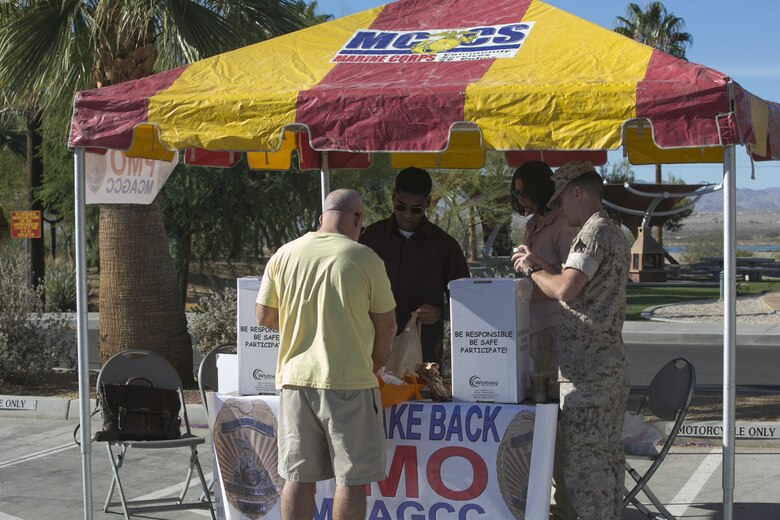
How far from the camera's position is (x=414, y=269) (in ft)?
18.5

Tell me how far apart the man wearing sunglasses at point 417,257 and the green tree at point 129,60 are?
4132 millimetres

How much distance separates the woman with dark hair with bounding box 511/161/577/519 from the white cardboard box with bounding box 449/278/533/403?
0.58m

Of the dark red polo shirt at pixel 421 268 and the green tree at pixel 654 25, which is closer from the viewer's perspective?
the dark red polo shirt at pixel 421 268

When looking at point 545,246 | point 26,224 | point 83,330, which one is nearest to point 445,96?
point 545,246

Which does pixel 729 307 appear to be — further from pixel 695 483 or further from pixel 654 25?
pixel 654 25

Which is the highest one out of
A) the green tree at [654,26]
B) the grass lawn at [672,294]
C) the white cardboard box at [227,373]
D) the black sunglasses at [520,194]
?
the green tree at [654,26]

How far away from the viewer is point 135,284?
10117 mm

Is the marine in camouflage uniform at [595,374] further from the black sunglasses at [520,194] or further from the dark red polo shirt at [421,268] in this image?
the dark red polo shirt at [421,268]

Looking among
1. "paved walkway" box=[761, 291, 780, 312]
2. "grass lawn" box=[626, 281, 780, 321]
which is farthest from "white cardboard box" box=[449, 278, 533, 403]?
"paved walkway" box=[761, 291, 780, 312]

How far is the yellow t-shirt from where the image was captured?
409 cm

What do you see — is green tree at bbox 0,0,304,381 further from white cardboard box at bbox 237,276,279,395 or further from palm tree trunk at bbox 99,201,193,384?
white cardboard box at bbox 237,276,279,395

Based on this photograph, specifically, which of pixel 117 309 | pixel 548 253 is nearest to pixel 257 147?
pixel 548 253

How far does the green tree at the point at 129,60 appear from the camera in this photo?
9.08 m

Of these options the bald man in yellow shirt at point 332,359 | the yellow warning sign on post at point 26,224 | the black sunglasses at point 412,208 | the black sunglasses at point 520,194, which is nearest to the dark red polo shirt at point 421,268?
the black sunglasses at point 412,208
